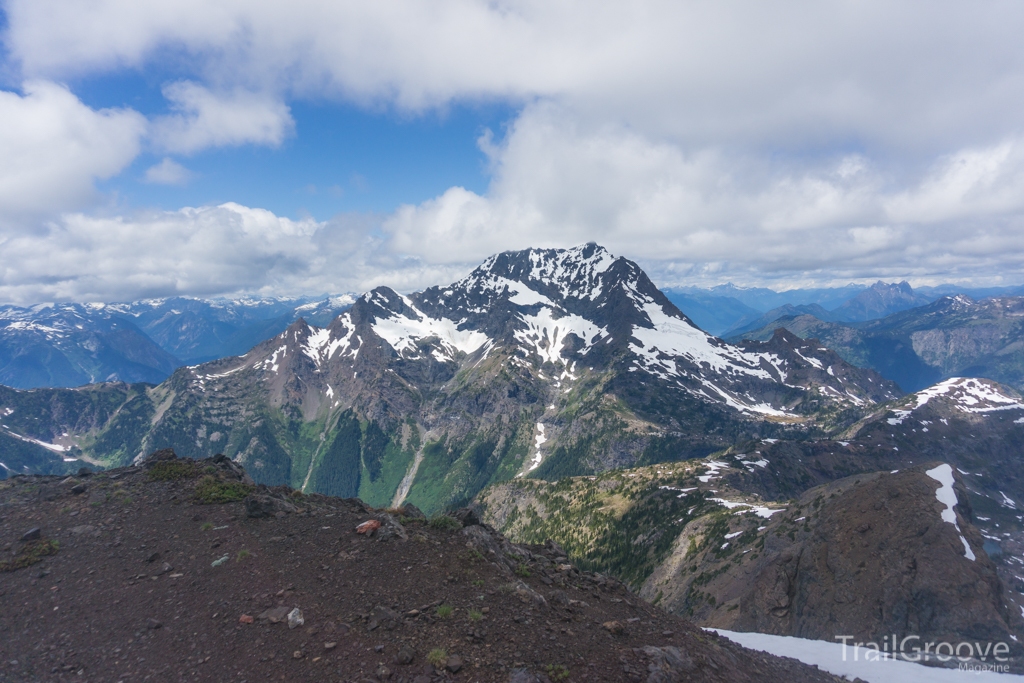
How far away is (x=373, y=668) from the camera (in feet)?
46.8

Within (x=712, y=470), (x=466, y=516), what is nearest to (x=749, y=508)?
(x=712, y=470)

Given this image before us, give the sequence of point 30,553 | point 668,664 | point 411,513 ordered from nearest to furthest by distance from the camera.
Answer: point 668,664
point 30,553
point 411,513

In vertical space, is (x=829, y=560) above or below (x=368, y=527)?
below

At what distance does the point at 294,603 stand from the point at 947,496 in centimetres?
7415

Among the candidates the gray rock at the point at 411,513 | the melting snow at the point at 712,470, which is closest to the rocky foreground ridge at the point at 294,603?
the gray rock at the point at 411,513

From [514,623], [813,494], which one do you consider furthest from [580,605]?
[813,494]

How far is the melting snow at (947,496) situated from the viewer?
49.3m

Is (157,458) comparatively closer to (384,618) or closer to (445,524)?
(445,524)

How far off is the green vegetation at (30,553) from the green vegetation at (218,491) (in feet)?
18.5

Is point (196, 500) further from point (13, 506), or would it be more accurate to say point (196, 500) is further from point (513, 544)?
point (513, 544)

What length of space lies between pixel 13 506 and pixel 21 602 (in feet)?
30.3

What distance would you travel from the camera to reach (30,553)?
19938mm

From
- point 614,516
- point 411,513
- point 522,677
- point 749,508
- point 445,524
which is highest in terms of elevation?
point 445,524

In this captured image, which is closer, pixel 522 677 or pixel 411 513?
pixel 522 677
